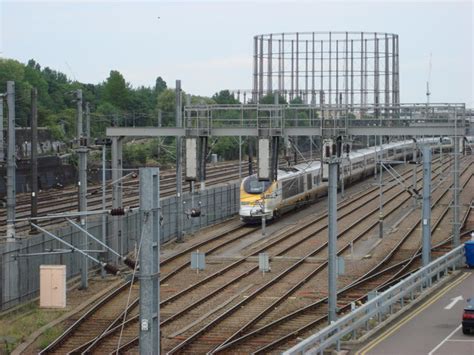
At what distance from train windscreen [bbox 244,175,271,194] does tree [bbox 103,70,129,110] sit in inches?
1989

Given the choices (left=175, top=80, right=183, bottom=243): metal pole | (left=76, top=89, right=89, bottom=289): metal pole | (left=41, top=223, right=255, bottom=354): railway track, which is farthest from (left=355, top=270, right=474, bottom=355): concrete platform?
(left=175, top=80, right=183, bottom=243): metal pole

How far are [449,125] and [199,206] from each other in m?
15.6

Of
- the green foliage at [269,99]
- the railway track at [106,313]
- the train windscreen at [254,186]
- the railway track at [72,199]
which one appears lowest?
the railway track at [106,313]

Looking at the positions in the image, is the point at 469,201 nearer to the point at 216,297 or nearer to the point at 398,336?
the point at 216,297

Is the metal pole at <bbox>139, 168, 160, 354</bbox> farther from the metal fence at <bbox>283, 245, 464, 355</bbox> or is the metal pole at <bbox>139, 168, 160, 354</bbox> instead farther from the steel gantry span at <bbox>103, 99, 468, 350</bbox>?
the steel gantry span at <bbox>103, 99, 468, 350</bbox>

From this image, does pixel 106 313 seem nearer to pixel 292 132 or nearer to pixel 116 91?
pixel 292 132

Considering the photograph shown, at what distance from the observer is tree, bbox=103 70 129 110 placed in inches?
4109

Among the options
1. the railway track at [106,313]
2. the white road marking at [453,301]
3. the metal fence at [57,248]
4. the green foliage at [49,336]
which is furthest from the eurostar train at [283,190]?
the green foliage at [49,336]

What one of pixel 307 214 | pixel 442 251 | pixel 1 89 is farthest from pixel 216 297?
pixel 1 89

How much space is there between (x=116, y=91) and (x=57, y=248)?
69.2m

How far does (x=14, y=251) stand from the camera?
32406mm

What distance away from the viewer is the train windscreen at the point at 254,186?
54.2 meters

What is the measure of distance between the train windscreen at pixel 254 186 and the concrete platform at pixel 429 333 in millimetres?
22945

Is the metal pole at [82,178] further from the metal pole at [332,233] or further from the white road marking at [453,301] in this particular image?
the white road marking at [453,301]
